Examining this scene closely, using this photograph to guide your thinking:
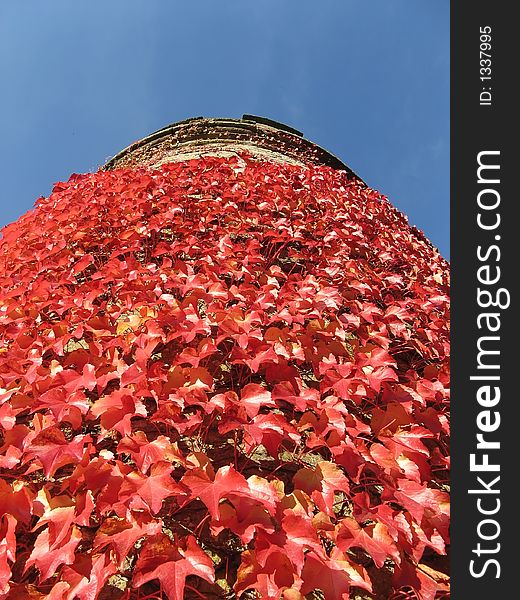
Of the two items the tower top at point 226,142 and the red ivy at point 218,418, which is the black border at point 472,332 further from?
the tower top at point 226,142

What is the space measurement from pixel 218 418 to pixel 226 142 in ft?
18.1

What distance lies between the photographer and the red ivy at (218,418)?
1225mm

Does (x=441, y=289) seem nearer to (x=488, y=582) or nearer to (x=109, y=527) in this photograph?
(x=488, y=582)

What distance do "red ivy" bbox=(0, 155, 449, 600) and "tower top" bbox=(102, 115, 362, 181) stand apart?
11.3 ft

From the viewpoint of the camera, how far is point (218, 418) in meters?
1.69

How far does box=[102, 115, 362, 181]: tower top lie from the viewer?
6398 mm

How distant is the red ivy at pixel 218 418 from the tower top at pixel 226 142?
3.45 meters

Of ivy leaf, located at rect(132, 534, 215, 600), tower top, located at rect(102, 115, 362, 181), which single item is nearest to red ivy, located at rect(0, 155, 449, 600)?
ivy leaf, located at rect(132, 534, 215, 600)

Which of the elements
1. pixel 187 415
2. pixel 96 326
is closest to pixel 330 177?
pixel 96 326

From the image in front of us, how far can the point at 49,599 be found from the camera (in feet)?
3.76

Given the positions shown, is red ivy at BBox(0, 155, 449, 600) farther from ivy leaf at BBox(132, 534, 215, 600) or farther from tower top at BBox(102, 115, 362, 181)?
tower top at BBox(102, 115, 362, 181)

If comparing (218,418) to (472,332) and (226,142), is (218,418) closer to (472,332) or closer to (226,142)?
(472,332)

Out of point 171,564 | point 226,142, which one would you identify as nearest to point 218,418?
point 171,564

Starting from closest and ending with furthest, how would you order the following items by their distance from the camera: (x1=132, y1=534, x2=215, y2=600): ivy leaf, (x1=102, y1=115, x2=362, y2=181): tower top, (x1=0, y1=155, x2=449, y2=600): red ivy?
(x1=132, y1=534, x2=215, y2=600): ivy leaf, (x1=0, y1=155, x2=449, y2=600): red ivy, (x1=102, y1=115, x2=362, y2=181): tower top
